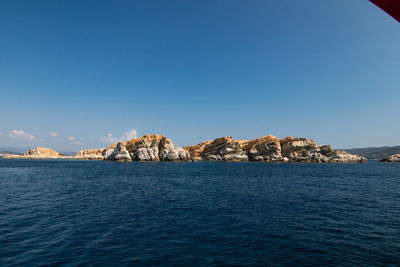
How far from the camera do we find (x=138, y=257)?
11.2m

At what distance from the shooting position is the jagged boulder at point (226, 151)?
15900 centimetres

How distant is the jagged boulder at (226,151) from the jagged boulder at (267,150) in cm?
768

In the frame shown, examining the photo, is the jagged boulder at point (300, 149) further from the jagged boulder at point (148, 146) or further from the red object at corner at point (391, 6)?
the red object at corner at point (391, 6)

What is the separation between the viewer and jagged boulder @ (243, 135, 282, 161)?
150 m

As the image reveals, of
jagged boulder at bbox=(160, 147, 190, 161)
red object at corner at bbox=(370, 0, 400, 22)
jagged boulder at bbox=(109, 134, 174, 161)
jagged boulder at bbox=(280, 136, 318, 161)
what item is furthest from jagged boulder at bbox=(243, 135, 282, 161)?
red object at corner at bbox=(370, 0, 400, 22)

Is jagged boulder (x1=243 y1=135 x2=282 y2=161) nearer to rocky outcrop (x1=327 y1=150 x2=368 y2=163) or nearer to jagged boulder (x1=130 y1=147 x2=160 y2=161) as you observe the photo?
rocky outcrop (x1=327 y1=150 x2=368 y2=163)

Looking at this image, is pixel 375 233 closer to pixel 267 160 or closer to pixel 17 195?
pixel 17 195

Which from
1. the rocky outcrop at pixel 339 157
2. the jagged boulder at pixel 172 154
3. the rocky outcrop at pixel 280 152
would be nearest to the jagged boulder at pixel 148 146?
the jagged boulder at pixel 172 154

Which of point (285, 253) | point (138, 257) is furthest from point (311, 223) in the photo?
point (138, 257)

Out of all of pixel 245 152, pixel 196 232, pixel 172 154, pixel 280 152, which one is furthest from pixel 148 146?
pixel 196 232

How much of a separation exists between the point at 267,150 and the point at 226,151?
32.7m

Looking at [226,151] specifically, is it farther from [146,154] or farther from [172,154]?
[146,154]

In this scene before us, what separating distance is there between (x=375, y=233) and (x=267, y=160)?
145m

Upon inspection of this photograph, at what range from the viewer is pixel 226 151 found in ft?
529
